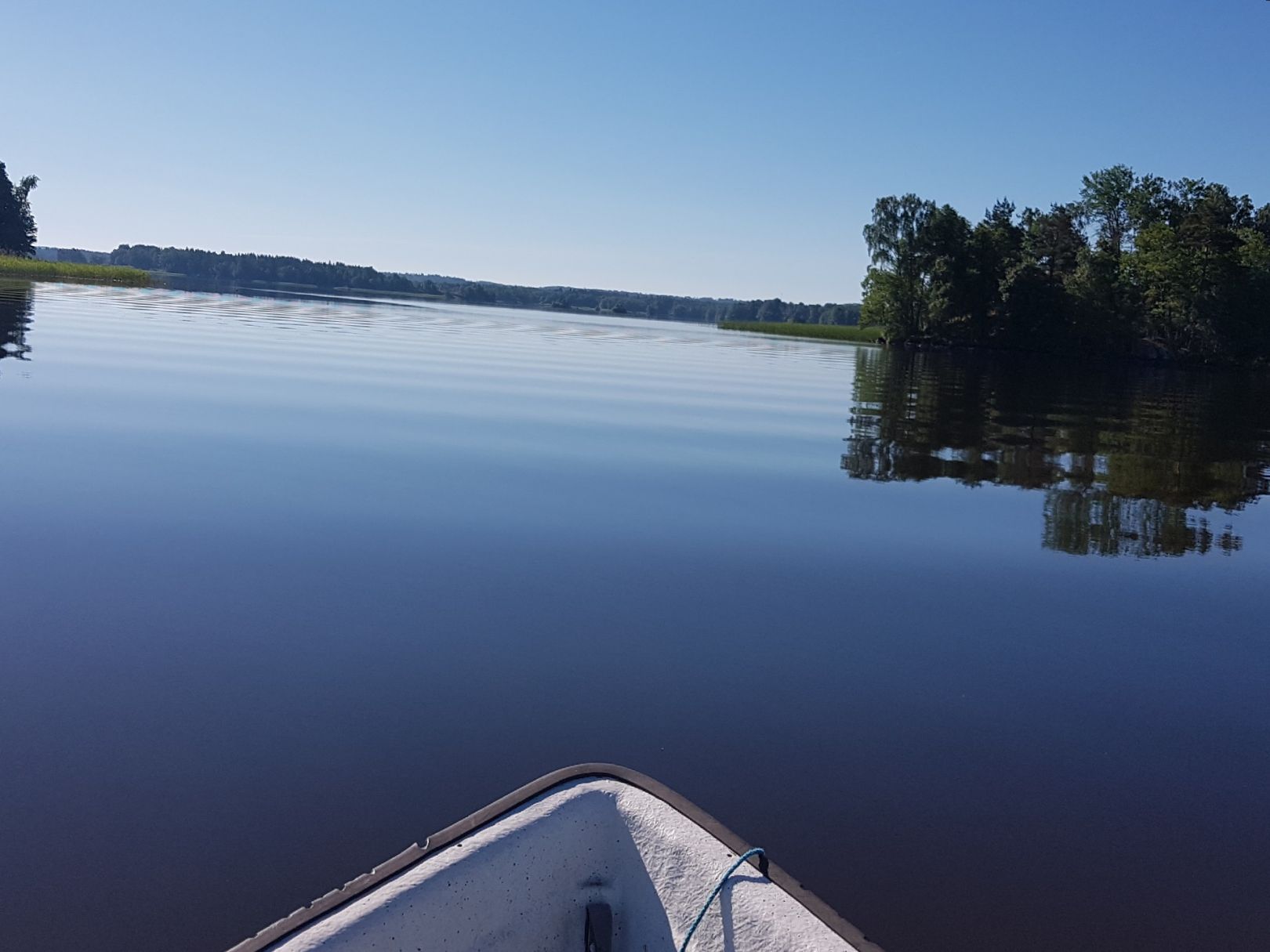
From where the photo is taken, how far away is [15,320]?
93.5ft

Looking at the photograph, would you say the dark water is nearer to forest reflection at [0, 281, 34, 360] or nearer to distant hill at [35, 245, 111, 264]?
forest reflection at [0, 281, 34, 360]

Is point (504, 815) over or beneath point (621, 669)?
over

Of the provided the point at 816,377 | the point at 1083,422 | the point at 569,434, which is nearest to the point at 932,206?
the point at 816,377

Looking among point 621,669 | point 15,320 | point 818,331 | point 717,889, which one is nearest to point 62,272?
point 15,320

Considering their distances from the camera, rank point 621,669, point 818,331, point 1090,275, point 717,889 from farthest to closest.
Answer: point 818,331 < point 1090,275 < point 621,669 < point 717,889

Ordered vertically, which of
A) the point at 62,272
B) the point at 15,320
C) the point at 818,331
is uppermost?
the point at 818,331

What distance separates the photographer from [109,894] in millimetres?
3430

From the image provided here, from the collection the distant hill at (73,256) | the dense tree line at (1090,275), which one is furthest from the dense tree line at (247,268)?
the dense tree line at (1090,275)

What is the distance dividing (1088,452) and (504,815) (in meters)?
15.9

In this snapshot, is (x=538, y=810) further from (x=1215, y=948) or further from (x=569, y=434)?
(x=569, y=434)

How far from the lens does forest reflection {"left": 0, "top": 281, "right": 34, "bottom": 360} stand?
20266 millimetres

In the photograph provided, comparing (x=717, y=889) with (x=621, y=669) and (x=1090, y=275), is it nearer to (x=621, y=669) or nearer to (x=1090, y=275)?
(x=621, y=669)

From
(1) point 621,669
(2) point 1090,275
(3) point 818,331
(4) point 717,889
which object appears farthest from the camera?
(3) point 818,331

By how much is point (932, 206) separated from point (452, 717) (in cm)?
7962
